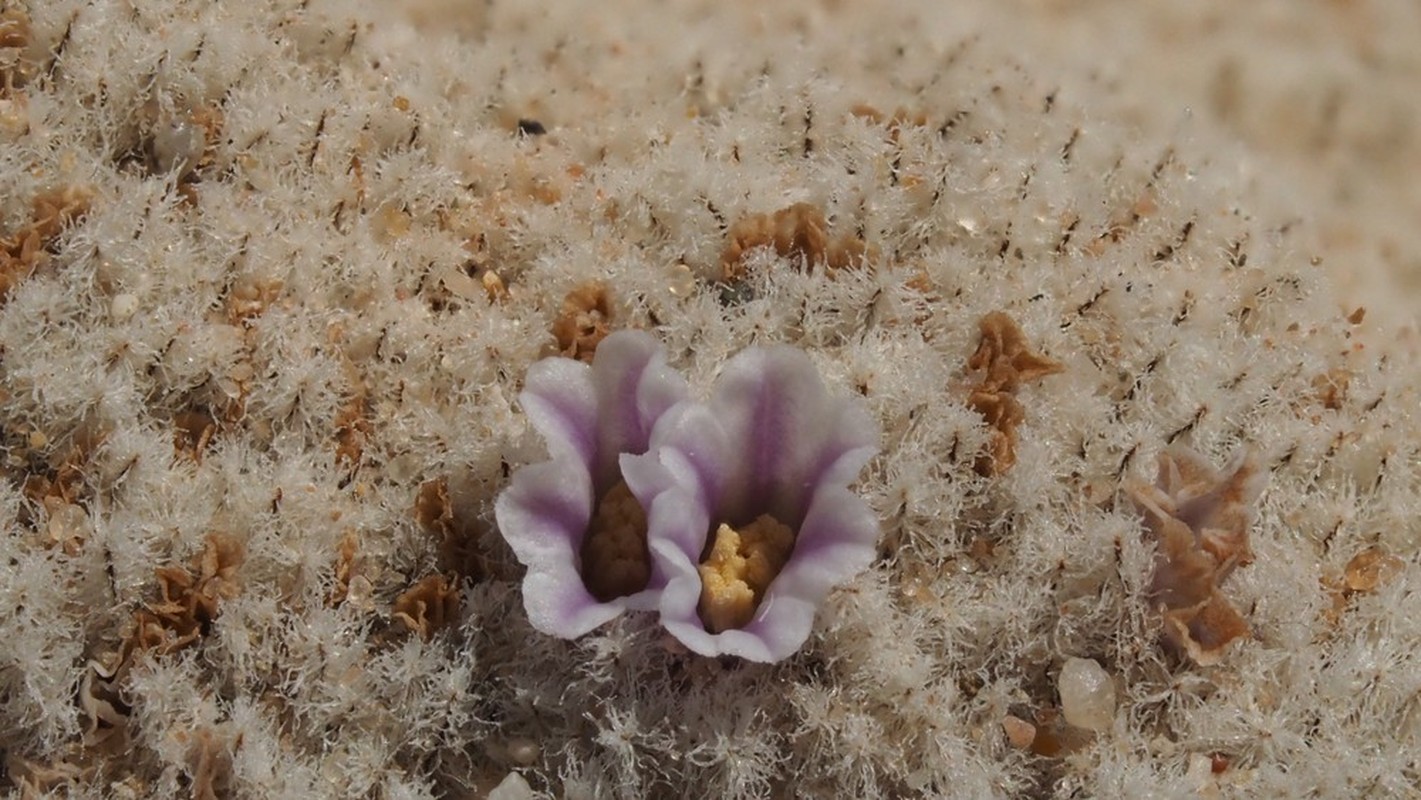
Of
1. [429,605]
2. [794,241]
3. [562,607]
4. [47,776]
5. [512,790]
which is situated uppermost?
[794,241]

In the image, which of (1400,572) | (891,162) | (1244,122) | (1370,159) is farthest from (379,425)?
(1370,159)

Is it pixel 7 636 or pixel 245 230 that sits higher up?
pixel 245 230

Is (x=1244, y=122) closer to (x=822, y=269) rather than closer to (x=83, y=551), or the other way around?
(x=822, y=269)

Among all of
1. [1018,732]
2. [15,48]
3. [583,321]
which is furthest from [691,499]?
[15,48]

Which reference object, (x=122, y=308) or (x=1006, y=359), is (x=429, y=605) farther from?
(x=1006, y=359)

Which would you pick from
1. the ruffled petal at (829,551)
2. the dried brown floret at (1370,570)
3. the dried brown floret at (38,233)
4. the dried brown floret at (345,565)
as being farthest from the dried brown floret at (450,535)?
the dried brown floret at (1370,570)

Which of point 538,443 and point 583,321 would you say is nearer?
point 538,443

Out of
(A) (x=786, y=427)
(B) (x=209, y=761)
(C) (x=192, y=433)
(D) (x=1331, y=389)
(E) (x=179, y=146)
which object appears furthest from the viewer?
(D) (x=1331, y=389)
